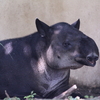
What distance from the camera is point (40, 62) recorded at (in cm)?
547

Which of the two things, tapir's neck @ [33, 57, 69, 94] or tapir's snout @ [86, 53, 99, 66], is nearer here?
tapir's snout @ [86, 53, 99, 66]

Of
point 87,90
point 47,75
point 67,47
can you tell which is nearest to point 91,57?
point 67,47

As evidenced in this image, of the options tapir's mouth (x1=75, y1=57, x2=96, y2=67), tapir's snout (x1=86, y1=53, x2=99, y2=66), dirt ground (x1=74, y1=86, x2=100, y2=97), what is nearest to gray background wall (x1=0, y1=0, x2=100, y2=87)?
dirt ground (x1=74, y1=86, x2=100, y2=97)

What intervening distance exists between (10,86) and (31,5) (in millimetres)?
2404

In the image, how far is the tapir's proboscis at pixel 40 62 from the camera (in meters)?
5.18

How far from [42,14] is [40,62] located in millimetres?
2097

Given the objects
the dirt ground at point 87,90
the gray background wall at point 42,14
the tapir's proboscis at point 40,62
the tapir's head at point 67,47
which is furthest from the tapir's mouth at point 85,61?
the gray background wall at point 42,14

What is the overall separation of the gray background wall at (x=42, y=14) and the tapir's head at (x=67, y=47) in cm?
190

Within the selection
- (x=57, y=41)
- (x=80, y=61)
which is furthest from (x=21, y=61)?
(x=80, y=61)

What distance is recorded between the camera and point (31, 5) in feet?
23.9

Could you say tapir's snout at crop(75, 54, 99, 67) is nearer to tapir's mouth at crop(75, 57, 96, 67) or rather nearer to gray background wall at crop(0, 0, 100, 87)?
tapir's mouth at crop(75, 57, 96, 67)

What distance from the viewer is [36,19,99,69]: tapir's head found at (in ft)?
15.7

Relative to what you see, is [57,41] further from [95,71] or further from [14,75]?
[95,71]

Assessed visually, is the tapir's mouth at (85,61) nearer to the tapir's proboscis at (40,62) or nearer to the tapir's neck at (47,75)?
the tapir's proboscis at (40,62)
